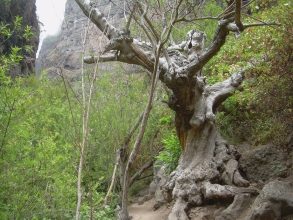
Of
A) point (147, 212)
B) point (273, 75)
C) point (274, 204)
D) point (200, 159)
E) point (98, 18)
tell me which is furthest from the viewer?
point (147, 212)

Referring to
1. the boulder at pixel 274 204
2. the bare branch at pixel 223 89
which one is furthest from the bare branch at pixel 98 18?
the boulder at pixel 274 204

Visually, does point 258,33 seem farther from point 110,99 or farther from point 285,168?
point 110,99

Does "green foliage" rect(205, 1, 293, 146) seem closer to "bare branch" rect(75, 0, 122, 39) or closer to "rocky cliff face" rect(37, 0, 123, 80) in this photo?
"rocky cliff face" rect(37, 0, 123, 80)

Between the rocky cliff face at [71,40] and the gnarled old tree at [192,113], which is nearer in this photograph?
the rocky cliff face at [71,40]

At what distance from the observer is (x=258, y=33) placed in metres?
4.95

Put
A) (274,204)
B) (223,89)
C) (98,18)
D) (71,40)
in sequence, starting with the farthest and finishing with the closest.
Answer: (223,89), (71,40), (98,18), (274,204)

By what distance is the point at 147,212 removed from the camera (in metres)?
7.73

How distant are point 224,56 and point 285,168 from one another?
353 centimetres

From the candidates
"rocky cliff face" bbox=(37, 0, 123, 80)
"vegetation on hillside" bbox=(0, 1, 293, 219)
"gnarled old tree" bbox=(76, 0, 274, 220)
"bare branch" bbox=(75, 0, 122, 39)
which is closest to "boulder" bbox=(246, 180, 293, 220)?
"gnarled old tree" bbox=(76, 0, 274, 220)

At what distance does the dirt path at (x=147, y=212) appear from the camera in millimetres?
6811

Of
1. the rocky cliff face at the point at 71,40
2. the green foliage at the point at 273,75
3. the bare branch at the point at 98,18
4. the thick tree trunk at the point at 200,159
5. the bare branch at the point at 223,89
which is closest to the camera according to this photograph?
the rocky cliff face at the point at 71,40

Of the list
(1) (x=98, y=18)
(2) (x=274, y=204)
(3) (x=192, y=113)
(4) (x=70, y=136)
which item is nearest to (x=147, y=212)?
(3) (x=192, y=113)

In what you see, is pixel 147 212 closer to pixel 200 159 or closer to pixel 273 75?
pixel 200 159

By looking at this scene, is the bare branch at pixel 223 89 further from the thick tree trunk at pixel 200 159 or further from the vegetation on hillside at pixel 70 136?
the vegetation on hillside at pixel 70 136
